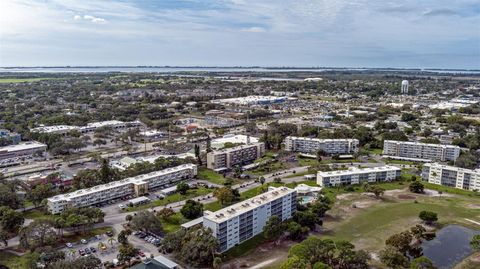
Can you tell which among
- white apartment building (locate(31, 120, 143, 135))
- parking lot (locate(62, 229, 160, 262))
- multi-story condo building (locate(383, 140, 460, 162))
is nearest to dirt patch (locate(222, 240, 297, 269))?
parking lot (locate(62, 229, 160, 262))

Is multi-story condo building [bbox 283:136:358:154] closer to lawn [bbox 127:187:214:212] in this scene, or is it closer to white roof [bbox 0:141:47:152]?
lawn [bbox 127:187:214:212]

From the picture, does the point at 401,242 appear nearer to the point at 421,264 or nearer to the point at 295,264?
the point at 421,264

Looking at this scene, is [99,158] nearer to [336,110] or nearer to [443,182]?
[443,182]

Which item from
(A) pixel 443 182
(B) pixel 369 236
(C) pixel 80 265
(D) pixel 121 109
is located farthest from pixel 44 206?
(D) pixel 121 109

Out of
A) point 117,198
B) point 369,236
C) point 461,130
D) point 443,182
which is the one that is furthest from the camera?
point 461,130

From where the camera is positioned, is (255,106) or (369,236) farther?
(255,106)

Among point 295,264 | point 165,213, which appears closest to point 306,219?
point 295,264
